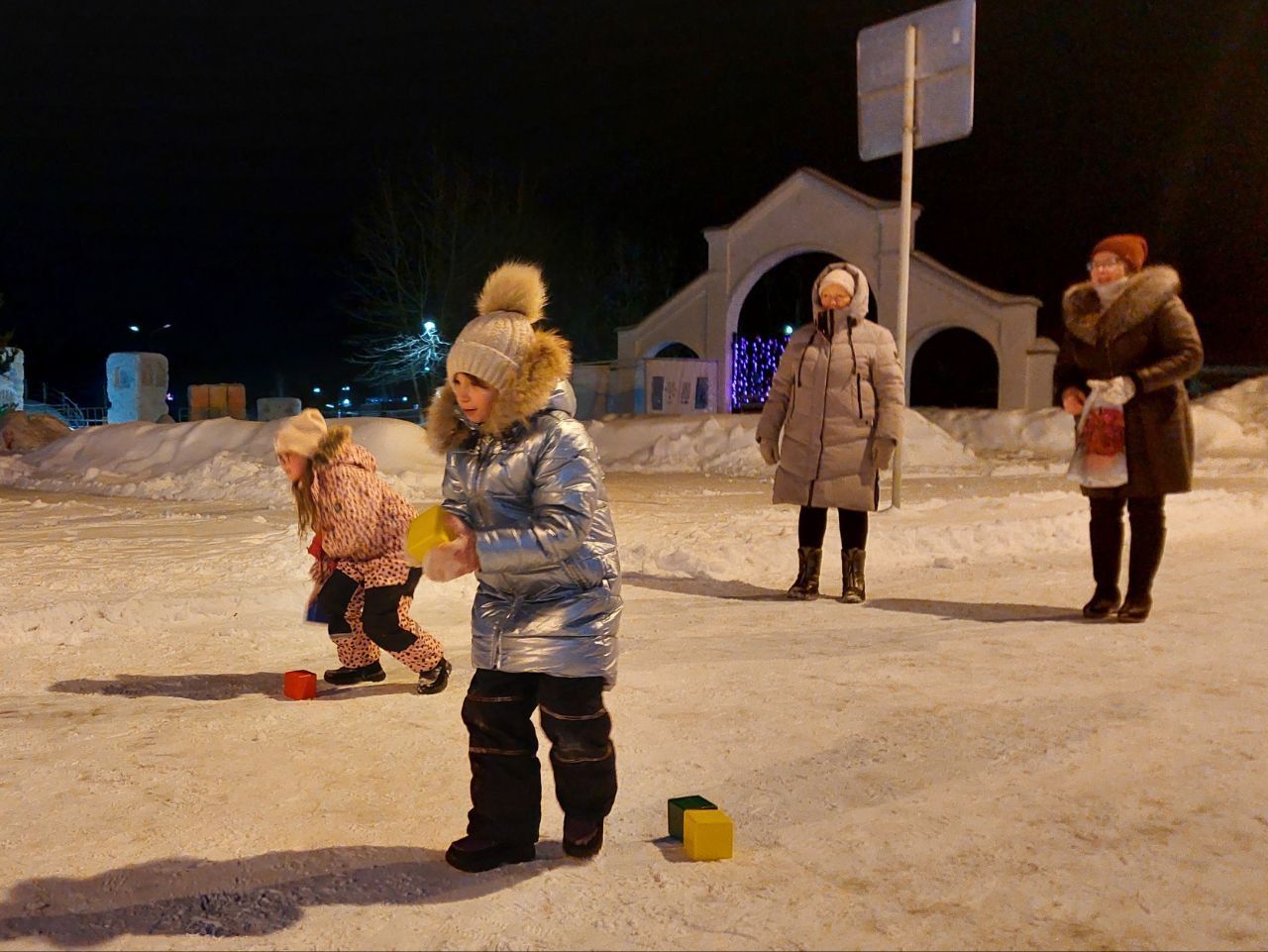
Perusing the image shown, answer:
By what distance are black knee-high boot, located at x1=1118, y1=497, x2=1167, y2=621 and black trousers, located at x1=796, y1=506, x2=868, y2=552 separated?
5.12 feet

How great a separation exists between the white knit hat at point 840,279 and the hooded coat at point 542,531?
3.86m

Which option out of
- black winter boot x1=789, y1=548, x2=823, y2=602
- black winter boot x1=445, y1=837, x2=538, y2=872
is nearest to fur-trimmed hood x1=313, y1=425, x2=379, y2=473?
black winter boot x1=445, y1=837, x2=538, y2=872

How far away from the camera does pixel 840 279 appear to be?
6.68 m

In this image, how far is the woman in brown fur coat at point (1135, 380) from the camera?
5941 millimetres

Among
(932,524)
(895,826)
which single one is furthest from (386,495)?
(932,524)

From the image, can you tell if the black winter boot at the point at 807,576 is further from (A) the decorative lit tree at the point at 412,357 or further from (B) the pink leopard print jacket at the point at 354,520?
(A) the decorative lit tree at the point at 412,357

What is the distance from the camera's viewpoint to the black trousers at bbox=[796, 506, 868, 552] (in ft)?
22.6

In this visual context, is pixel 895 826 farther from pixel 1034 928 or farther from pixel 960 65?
pixel 960 65

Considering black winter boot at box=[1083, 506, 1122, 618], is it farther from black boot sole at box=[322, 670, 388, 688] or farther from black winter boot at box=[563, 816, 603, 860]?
black winter boot at box=[563, 816, 603, 860]

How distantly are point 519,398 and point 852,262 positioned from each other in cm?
2688

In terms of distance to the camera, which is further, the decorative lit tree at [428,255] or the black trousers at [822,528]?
the decorative lit tree at [428,255]

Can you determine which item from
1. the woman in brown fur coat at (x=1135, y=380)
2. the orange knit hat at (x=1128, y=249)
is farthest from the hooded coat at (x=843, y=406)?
the orange knit hat at (x=1128, y=249)

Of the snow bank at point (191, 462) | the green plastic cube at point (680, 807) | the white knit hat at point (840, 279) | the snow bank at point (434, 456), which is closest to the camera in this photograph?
the green plastic cube at point (680, 807)

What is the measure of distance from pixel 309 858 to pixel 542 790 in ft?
2.77
